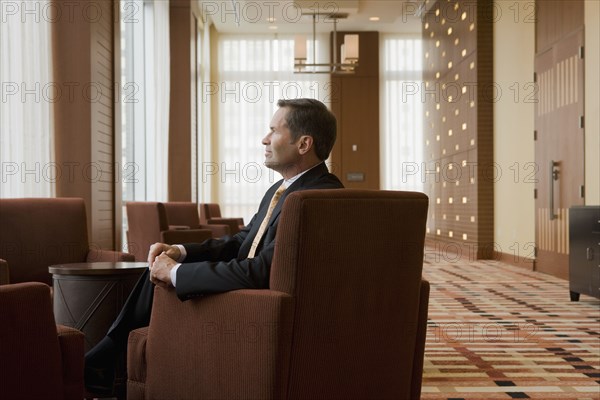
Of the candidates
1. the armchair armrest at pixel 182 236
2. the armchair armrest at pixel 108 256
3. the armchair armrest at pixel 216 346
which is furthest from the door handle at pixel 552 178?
the armchair armrest at pixel 216 346

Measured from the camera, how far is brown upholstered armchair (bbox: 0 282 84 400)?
2.19 m

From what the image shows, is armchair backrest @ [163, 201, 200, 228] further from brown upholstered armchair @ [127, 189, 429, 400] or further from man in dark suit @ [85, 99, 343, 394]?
brown upholstered armchair @ [127, 189, 429, 400]

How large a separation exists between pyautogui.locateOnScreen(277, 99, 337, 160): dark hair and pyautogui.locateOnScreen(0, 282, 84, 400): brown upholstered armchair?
111cm

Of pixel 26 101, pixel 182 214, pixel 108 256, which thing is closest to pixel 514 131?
pixel 182 214

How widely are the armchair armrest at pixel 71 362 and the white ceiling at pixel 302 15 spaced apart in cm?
1140

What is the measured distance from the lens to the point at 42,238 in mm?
4441

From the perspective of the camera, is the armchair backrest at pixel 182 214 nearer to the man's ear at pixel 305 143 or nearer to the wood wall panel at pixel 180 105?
the wood wall panel at pixel 180 105

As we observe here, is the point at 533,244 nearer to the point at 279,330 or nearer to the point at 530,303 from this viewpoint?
the point at 530,303

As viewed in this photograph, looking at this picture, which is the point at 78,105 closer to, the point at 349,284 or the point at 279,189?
the point at 279,189

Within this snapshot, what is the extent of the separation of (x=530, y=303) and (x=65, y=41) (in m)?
4.44

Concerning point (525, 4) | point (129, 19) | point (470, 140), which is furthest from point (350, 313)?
point (470, 140)

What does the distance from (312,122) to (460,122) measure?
9.41 metres

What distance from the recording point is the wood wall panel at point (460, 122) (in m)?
11.0

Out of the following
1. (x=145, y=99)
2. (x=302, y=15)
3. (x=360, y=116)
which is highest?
(x=302, y=15)
